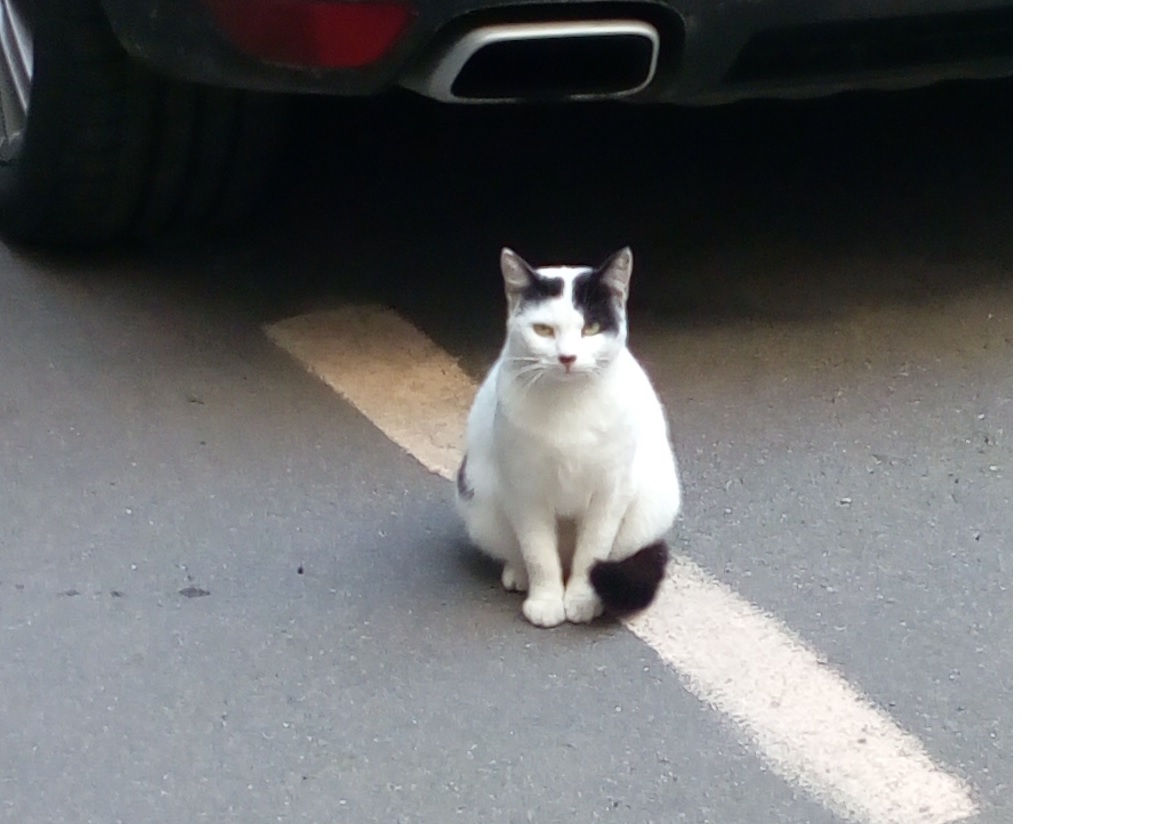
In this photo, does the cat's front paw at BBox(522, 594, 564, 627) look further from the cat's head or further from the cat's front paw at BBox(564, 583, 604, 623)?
the cat's head

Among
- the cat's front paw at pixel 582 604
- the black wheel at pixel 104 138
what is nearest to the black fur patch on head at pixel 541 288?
the cat's front paw at pixel 582 604

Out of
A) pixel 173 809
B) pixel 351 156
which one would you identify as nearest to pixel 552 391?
pixel 173 809

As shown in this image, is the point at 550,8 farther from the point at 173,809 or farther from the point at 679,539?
the point at 173,809

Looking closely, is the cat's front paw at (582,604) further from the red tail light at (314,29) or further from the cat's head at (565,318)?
the red tail light at (314,29)

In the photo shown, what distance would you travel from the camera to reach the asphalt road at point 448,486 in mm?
2164

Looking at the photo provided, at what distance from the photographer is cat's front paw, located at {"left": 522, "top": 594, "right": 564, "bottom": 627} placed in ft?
8.00

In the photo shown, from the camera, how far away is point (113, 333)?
3309 mm

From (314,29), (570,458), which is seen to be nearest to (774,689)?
(570,458)

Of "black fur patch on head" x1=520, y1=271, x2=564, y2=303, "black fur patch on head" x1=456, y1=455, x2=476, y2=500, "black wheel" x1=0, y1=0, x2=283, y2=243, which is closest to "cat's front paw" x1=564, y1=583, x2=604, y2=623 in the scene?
"black fur patch on head" x1=456, y1=455, x2=476, y2=500

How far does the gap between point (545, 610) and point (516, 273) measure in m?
0.52

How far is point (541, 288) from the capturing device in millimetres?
2367

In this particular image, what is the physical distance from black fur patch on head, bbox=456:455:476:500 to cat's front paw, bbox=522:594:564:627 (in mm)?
207

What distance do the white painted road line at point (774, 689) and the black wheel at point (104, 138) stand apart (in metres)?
0.69

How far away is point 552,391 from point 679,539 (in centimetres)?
42
